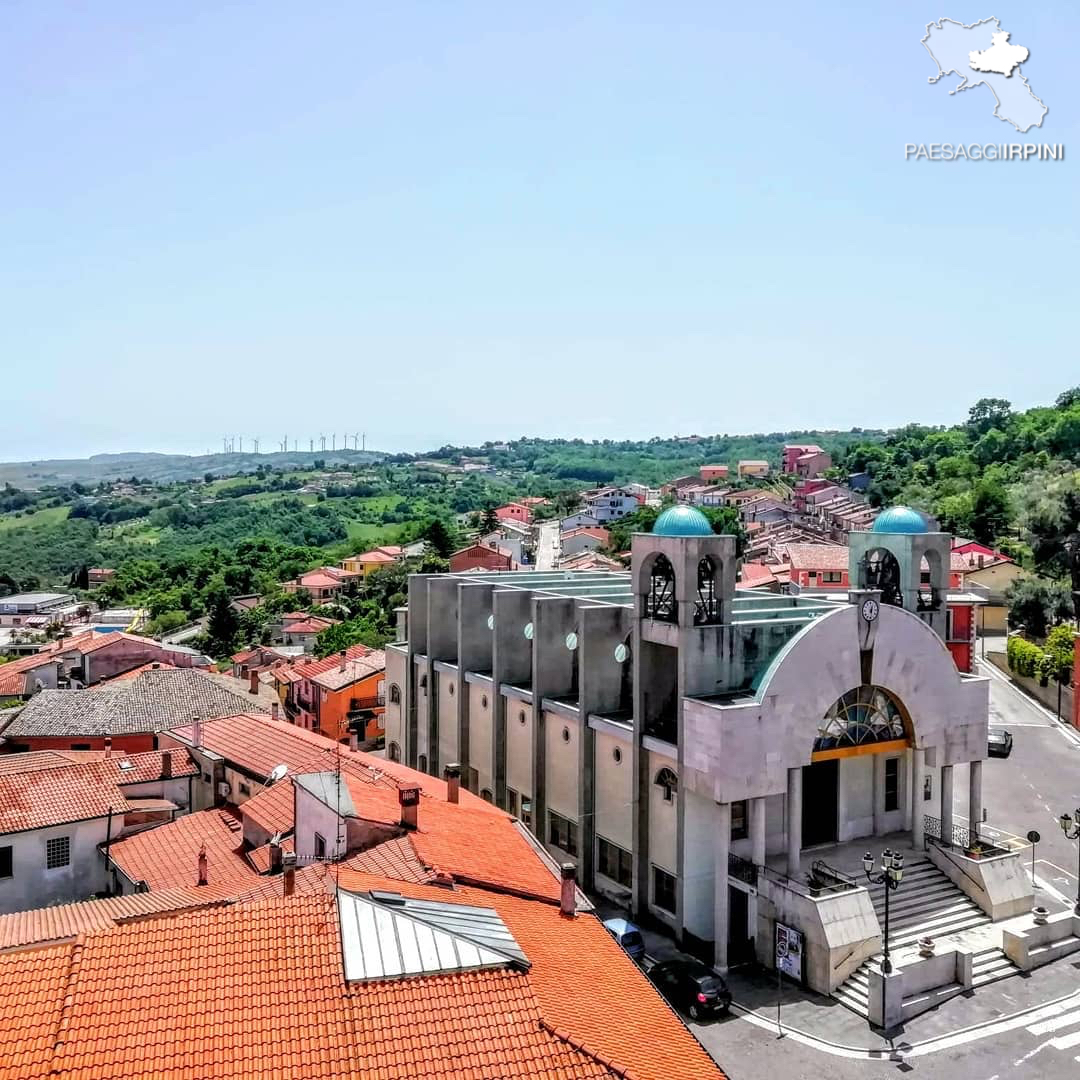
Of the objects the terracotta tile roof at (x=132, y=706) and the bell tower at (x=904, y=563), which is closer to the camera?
the bell tower at (x=904, y=563)

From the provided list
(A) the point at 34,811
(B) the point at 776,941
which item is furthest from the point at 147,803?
(B) the point at 776,941

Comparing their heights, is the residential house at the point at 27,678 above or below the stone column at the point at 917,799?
below

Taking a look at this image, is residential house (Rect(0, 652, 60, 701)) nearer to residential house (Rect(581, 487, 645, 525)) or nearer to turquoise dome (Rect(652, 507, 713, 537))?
turquoise dome (Rect(652, 507, 713, 537))

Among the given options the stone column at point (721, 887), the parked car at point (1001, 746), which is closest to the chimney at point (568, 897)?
the stone column at point (721, 887)

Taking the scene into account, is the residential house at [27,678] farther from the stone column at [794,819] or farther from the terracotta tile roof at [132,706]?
the stone column at [794,819]

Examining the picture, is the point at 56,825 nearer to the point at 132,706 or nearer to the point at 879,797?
the point at 132,706

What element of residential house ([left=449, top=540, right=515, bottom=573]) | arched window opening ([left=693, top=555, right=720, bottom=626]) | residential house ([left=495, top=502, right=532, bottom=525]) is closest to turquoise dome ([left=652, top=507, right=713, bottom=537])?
arched window opening ([left=693, top=555, right=720, bottom=626])

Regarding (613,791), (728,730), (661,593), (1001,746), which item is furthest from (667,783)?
(1001,746)
